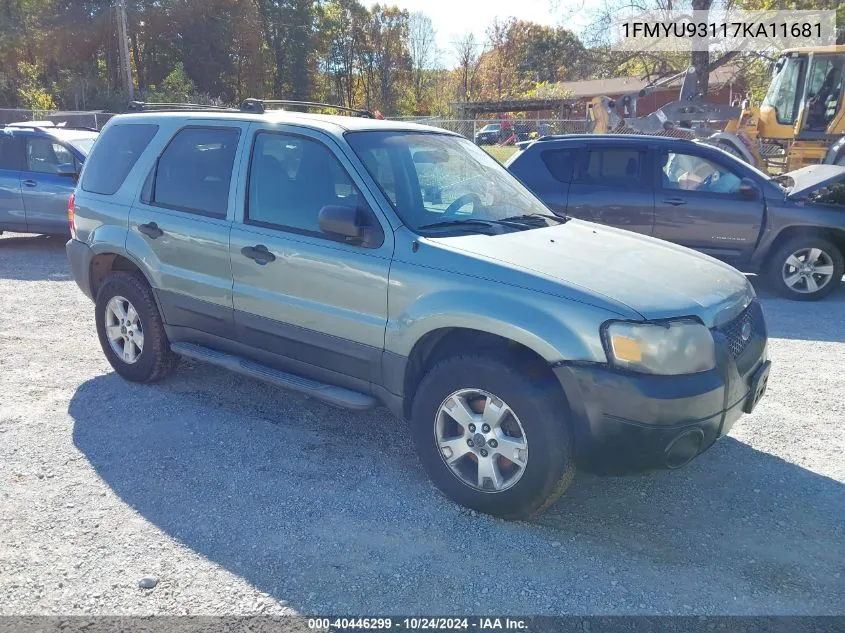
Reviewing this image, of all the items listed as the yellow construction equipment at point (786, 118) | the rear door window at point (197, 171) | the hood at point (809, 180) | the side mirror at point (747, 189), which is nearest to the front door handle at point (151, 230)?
the rear door window at point (197, 171)

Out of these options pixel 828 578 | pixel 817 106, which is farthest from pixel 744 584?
pixel 817 106

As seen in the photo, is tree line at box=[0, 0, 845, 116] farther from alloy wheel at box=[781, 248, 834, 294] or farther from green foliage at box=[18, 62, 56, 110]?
alloy wheel at box=[781, 248, 834, 294]

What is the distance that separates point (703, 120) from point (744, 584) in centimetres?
1471

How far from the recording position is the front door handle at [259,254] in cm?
410

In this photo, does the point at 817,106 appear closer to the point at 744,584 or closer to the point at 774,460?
the point at 774,460

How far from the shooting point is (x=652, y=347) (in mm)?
3051

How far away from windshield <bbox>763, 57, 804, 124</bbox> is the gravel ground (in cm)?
1192

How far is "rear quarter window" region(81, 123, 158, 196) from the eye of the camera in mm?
4992

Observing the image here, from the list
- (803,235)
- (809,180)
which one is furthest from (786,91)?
(803,235)

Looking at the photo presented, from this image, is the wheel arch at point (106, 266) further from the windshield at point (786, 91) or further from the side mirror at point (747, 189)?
the windshield at point (786, 91)

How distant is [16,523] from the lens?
3424mm

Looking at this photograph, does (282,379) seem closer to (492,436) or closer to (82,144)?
(492,436)

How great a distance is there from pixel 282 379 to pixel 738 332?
2.51m

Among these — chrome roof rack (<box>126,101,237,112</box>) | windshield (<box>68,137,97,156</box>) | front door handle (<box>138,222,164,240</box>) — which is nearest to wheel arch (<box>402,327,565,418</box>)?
front door handle (<box>138,222,164,240</box>)
